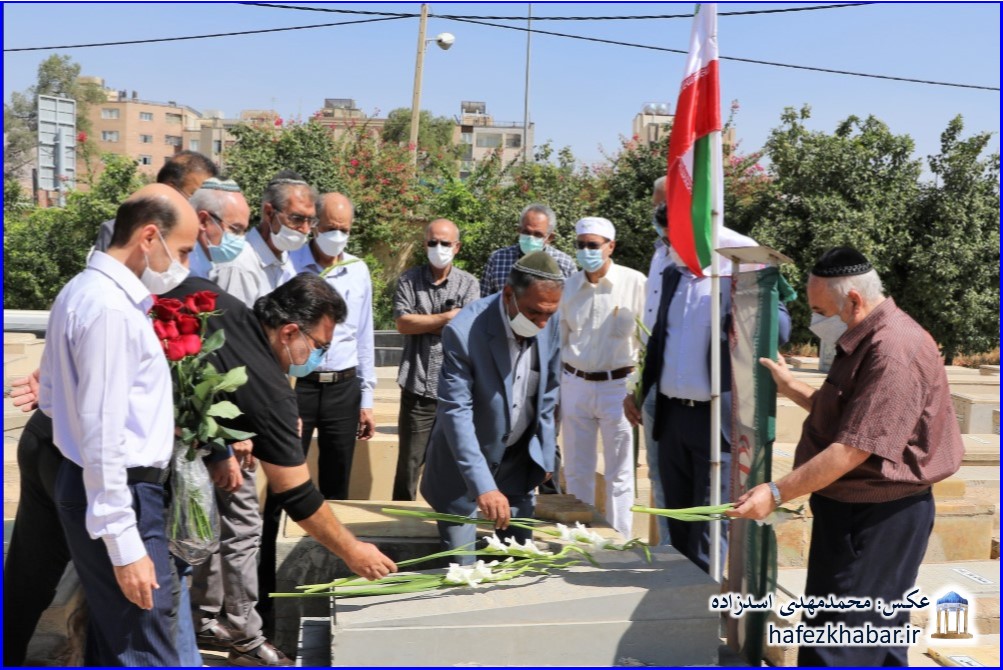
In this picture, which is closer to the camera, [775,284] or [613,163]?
[775,284]

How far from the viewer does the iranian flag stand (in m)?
4.56

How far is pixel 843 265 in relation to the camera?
3.62m

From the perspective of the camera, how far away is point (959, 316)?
18.2 metres

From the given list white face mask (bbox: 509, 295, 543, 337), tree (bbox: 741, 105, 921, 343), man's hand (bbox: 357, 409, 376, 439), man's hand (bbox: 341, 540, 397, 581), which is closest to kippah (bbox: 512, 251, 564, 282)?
white face mask (bbox: 509, 295, 543, 337)

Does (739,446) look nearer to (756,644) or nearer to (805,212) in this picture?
(756,644)

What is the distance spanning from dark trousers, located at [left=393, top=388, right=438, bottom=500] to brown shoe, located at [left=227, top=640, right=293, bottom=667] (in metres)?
1.91

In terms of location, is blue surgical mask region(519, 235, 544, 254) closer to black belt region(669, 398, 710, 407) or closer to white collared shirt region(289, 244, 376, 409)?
white collared shirt region(289, 244, 376, 409)

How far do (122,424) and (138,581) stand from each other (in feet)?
1.43

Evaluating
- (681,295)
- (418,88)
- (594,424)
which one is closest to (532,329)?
(681,295)

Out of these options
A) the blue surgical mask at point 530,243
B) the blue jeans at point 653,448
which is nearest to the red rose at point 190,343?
the blue jeans at point 653,448

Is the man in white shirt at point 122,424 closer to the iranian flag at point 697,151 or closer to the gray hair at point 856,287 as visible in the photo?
the gray hair at point 856,287

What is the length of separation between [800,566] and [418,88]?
Result: 18.1 m

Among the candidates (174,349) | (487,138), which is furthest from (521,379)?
(487,138)

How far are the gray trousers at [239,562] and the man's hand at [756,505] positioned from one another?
78.0 inches
